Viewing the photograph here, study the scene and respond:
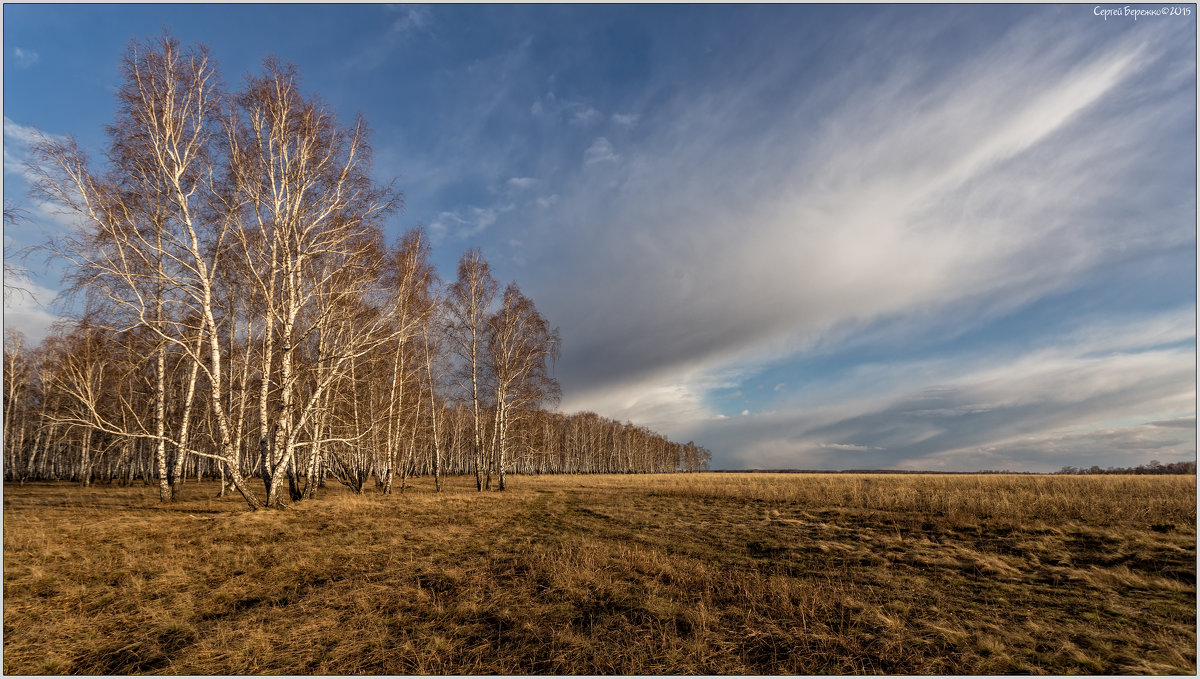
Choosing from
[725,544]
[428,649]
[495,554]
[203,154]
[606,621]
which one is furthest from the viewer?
[203,154]

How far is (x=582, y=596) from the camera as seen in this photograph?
676 cm

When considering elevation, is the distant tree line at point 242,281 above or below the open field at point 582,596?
above

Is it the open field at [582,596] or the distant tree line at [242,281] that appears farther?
the distant tree line at [242,281]

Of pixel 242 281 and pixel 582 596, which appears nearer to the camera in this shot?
pixel 582 596

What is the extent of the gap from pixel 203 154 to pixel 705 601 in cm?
1930

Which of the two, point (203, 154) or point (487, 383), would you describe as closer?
point (203, 154)

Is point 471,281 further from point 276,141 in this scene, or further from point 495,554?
point 495,554

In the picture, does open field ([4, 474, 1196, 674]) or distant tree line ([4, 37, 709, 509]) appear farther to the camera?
distant tree line ([4, 37, 709, 509])

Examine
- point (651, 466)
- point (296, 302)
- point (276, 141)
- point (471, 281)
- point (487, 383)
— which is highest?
point (276, 141)

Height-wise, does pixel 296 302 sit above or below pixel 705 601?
above

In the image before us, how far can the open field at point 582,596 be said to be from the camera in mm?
5008

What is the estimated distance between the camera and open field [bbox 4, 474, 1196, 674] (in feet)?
16.4

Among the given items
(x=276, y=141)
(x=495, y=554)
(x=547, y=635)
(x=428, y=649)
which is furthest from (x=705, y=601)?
(x=276, y=141)

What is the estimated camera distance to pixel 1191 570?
338 inches
